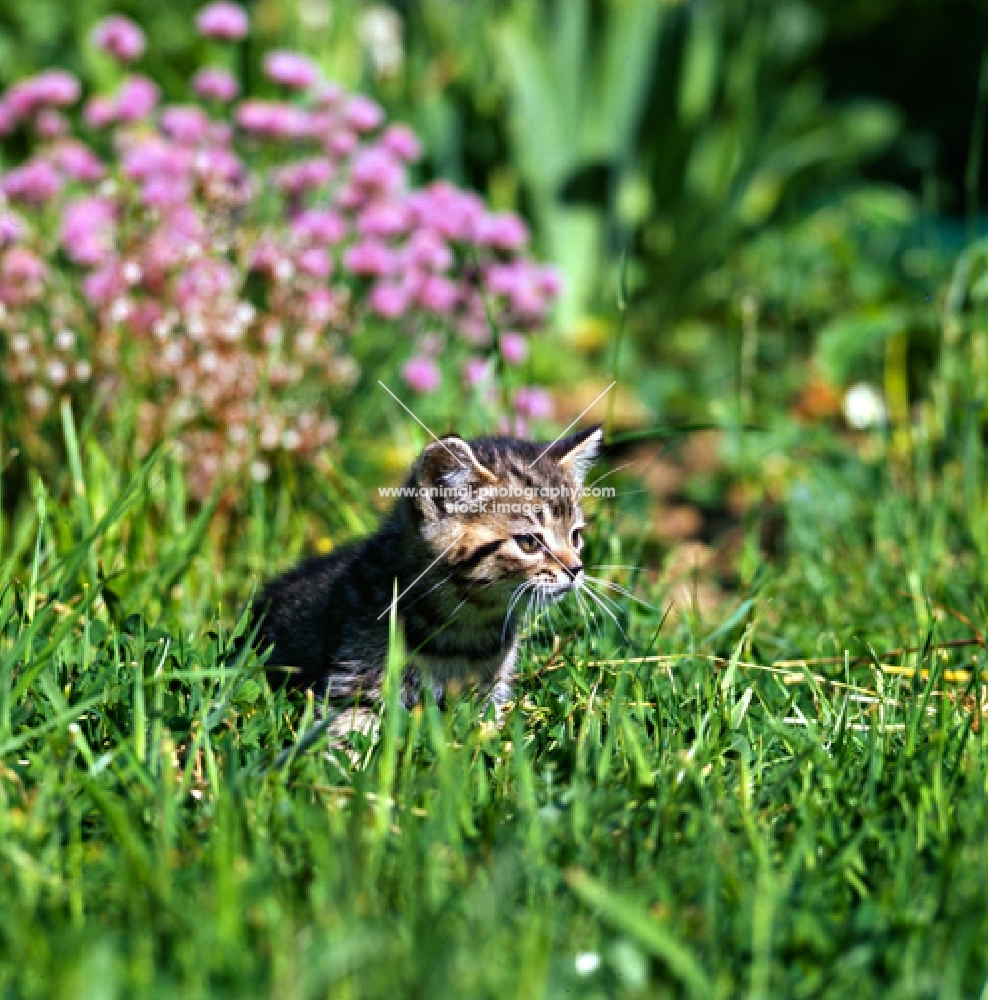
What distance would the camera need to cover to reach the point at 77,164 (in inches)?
192

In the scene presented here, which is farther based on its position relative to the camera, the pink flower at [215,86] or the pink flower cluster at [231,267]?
the pink flower at [215,86]

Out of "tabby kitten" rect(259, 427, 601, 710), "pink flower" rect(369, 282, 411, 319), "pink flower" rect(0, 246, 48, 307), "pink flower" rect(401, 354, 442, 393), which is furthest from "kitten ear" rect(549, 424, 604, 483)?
"pink flower" rect(0, 246, 48, 307)

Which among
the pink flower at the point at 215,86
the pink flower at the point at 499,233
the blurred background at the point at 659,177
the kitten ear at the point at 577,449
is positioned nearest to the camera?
the kitten ear at the point at 577,449

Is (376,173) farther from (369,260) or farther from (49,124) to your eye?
(49,124)

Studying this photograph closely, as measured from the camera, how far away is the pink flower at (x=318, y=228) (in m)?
4.86

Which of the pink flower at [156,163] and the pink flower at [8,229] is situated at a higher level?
the pink flower at [156,163]

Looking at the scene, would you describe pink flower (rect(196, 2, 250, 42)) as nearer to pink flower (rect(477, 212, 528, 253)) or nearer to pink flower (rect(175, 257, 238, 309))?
pink flower (rect(175, 257, 238, 309))

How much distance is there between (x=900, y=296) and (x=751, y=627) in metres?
3.58

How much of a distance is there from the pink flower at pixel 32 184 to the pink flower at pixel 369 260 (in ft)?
3.48

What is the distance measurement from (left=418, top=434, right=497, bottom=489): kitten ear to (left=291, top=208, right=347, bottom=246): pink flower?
5.94ft

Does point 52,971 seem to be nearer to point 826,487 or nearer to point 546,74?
point 826,487

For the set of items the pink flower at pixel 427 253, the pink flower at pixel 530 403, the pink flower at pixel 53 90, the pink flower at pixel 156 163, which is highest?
the pink flower at pixel 53 90

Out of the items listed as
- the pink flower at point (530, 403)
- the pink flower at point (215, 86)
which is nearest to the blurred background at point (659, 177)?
the pink flower at point (530, 403)

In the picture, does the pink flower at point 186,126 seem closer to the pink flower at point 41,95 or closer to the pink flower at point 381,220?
the pink flower at point 41,95
